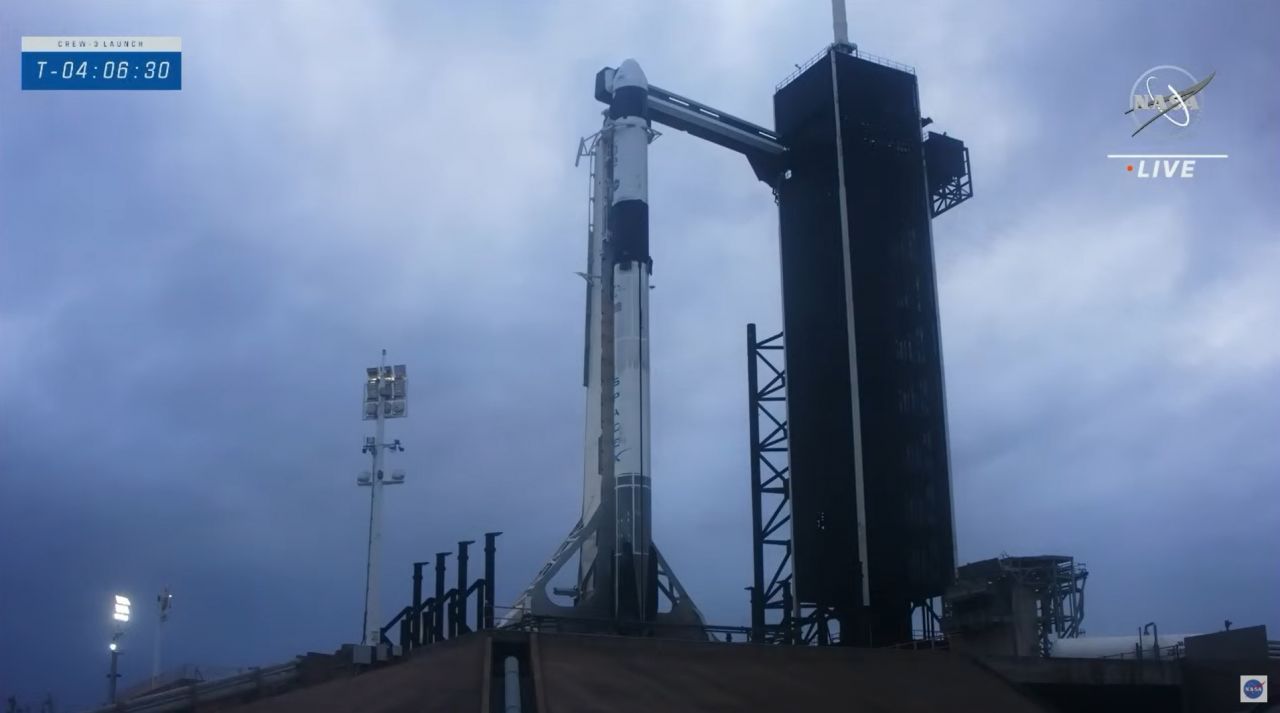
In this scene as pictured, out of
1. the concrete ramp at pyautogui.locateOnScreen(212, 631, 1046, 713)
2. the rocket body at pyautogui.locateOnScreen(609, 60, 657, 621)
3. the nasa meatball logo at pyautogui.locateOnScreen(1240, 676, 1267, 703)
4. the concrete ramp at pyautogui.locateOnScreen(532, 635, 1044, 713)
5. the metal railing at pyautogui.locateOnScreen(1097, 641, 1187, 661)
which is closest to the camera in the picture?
the concrete ramp at pyautogui.locateOnScreen(212, 631, 1046, 713)

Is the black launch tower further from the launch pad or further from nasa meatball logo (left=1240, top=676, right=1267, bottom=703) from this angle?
nasa meatball logo (left=1240, top=676, right=1267, bottom=703)

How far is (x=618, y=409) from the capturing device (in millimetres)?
41031

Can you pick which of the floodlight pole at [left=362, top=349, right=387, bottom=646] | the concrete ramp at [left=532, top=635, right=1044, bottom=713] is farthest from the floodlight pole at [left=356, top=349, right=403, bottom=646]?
the concrete ramp at [left=532, top=635, right=1044, bottom=713]

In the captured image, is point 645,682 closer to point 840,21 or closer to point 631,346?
point 631,346

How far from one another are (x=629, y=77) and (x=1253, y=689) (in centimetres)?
2959

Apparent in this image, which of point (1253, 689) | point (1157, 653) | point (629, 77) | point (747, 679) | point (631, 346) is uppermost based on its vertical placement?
point (629, 77)

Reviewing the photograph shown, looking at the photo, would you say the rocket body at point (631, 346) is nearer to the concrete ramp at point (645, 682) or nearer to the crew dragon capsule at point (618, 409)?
the crew dragon capsule at point (618, 409)

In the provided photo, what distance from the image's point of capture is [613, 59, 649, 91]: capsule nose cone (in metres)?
46.4

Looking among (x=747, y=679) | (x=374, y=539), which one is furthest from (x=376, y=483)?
(x=747, y=679)

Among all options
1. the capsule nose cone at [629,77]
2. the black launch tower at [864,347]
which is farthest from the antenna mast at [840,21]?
the capsule nose cone at [629,77]

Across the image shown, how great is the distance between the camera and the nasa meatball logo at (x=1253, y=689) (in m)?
33.8

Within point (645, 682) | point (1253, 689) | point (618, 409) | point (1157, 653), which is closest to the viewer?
point (645, 682)

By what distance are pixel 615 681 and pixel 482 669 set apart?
10.3ft

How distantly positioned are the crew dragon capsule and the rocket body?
34mm
